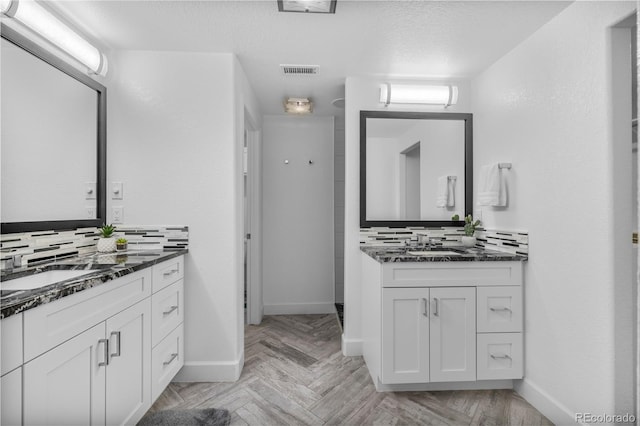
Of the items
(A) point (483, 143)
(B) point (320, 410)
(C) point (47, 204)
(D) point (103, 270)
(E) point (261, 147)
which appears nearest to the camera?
(D) point (103, 270)

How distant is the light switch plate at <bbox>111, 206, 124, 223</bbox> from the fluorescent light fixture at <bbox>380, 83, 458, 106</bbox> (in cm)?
205

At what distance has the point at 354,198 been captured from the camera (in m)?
2.51

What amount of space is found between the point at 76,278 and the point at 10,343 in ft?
1.13

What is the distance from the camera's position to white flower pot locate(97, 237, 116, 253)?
1901 mm

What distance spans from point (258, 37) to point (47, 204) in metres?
1.51

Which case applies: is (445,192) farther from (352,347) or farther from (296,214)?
(296,214)

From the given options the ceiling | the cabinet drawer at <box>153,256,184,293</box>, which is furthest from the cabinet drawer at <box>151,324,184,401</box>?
the ceiling

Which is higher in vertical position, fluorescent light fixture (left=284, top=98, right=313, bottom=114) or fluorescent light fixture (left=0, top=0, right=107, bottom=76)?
fluorescent light fixture (left=284, top=98, right=313, bottom=114)

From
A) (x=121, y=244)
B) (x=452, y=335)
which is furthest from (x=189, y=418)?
(x=452, y=335)

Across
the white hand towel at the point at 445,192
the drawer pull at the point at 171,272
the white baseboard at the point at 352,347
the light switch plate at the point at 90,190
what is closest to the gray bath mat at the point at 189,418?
the drawer pull at the point at 171,272

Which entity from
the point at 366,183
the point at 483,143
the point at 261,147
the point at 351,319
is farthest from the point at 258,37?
the point at 351,319

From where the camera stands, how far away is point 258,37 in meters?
1.91

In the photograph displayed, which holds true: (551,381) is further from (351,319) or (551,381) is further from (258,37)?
(258,37)

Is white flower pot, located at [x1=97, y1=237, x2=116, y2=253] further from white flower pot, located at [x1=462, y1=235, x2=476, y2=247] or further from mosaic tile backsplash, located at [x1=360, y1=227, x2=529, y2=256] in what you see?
white flower pot, located at [x1=462, y1=235, x2=476, y2=247]
